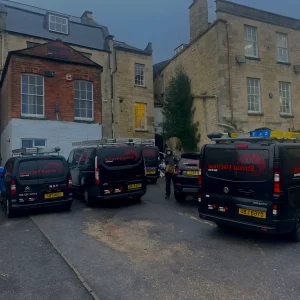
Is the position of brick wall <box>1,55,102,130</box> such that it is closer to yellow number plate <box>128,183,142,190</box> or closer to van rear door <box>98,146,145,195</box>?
van rear door <box>98,146,145,195</box>

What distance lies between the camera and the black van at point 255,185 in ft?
18.0

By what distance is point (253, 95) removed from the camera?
19.8m

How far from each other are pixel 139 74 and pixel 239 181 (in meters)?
→ 20.5

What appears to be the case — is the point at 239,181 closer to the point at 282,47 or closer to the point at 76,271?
the point at 76,271

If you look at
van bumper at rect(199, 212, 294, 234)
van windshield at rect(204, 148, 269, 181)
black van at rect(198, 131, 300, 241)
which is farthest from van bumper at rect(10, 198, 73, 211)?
van bumper at rect(199, 212, 294, 234)

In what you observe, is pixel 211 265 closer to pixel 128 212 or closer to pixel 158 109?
pixel 128 212

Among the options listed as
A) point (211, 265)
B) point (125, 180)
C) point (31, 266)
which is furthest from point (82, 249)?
point (125, 180)

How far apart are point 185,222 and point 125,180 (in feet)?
8.70

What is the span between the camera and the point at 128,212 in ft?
28.7

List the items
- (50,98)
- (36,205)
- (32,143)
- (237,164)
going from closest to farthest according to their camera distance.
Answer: (237,164) → (36,205) → (32,143) → (50,98)

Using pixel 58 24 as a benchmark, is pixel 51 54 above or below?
below

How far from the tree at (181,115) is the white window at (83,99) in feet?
19.6

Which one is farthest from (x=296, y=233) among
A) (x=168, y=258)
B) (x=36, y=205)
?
(x=36, y=205)

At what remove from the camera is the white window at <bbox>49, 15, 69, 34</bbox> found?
22594mm
